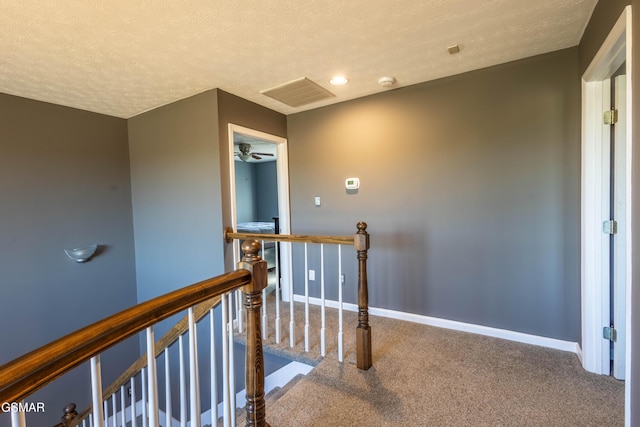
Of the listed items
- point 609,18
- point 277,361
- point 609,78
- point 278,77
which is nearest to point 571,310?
point 609,78

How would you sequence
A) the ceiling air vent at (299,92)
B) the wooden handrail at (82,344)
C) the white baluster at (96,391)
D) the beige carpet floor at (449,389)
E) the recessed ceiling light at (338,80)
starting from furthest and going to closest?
the ceiling air vent at (299,92), the recessed ceiling light at (338,80), the beige carpet floor at (449,389), the white baluster at (96,391), the wooden handrail at (82,344)

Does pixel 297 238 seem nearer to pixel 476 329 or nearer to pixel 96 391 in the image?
pixel 96 391

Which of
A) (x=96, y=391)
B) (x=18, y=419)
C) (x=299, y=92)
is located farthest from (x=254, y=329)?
(x=299, y=92)

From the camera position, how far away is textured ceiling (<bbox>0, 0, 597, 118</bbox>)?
67.8 inches

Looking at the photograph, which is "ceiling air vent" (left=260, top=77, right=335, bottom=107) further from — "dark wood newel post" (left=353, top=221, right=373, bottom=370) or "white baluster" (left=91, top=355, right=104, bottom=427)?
"white baluster" (left=91, top=355, right=104, bottom=427)

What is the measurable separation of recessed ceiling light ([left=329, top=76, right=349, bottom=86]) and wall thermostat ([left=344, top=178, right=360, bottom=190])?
0.96 metres

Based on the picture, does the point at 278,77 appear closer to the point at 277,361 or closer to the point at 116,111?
the point at 116,111

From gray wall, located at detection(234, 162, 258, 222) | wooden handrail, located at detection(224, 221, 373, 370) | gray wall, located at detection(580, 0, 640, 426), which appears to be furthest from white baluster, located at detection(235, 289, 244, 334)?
gray wall, located at detection(234, 162, 258, 222)

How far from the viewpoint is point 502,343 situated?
2.52 meters

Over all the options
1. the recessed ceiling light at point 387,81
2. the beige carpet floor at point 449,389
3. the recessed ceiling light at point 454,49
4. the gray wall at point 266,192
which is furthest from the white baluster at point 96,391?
the gray wall at point 266,192

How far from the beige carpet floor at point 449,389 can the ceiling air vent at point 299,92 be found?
229 cm

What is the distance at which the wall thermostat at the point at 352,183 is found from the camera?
3217 millimetres

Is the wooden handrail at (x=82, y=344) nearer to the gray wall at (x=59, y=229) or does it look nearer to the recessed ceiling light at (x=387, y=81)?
the recessed ceiling light at (x=387, y=81)

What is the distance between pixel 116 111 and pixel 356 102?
2.70 m
